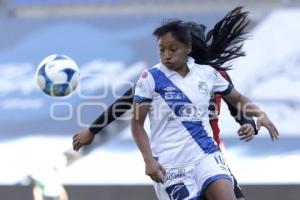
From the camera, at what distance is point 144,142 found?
16.9 feet

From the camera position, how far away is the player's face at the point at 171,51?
5133mm

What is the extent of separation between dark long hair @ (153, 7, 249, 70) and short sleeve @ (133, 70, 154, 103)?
345mm

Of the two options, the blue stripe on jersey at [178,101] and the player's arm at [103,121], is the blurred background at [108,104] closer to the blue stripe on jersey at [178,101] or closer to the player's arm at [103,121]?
the player's arm at [103,121]

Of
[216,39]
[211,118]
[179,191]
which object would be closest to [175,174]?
[179,191]

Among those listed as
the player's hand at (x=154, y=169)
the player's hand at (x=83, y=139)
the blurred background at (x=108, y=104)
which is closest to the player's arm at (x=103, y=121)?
the player's hand at (x=83, y=139)

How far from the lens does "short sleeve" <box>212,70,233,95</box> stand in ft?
17.9

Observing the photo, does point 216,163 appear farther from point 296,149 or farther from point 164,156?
point 296,149

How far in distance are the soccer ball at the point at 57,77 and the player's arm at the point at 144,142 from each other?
1178 mm

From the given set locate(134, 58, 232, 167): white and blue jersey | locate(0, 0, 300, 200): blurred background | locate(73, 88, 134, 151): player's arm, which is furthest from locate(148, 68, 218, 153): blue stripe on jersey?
locate(0, 0, 300, 200): blurred background

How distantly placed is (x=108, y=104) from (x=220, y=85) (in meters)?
6.17

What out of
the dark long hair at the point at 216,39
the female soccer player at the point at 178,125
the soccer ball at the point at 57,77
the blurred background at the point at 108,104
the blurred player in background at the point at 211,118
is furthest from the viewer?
the blurred background at the point at 108,104

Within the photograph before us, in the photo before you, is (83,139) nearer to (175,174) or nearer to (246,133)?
(175,174)

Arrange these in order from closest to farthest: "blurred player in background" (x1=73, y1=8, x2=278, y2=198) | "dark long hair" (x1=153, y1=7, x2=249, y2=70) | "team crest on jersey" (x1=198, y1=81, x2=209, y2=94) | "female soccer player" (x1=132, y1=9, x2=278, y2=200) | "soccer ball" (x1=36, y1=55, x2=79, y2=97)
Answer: "female soccer player" (x1=132, y1=9, x2=278, y2=200)
"team crest on jersey" (x1=198, y1=81, x2=209, y2=94)
"blurred player in background" (x1=73, y1=8, x2=278, y2=198)
"dark long hair" (x1=153, y1=7, x2=249, y2=70)
"soccer ball" (x1=36, y1=55, x2=79, y2=97)

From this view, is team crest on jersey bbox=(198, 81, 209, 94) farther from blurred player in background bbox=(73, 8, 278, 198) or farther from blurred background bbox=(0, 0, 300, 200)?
blurred background bbox=(0, 0, 300, 200)
